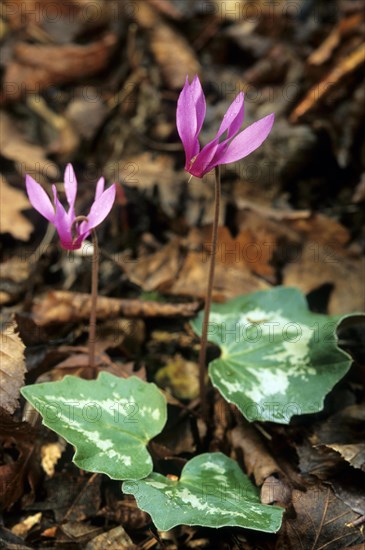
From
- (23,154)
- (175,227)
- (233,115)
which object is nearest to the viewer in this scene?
(233,115)

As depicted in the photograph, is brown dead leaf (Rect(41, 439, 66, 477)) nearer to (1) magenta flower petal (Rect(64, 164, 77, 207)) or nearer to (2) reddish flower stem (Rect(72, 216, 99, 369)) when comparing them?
(2) reddish flower stem (Rect(72, 216, 99, 369))

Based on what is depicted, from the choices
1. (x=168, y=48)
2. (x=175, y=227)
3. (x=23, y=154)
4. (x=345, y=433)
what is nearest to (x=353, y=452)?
(x=345, y=433)

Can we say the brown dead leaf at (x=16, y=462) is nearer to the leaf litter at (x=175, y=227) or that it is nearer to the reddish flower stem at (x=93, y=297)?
the leaf litter at (x=175, y=227)

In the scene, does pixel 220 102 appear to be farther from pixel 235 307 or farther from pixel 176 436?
pixel 176 436

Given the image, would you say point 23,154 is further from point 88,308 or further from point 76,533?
point 76,533

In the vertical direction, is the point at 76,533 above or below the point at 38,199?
below

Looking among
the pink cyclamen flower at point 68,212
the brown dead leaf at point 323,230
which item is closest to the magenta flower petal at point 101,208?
the pink cyclamen flower at point 68,212

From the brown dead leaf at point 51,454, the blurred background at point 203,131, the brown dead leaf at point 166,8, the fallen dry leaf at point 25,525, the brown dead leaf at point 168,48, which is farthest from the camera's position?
the brown dead leaf at point 166,8

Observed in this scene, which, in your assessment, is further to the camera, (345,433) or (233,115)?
(345,433)
